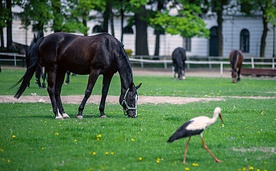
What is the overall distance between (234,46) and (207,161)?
6526 centimetres

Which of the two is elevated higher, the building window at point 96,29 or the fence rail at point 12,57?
the building window at point 96,29

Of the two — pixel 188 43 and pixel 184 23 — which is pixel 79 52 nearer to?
pixel 184 23

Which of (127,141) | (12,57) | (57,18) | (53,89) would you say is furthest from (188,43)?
(127,141)

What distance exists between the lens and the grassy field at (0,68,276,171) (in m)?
11.6

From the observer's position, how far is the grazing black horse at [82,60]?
17.9 metres

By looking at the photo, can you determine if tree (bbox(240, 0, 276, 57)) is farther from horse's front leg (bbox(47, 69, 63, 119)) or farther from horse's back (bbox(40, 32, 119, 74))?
horse's front leg (bbox(47, 69, 63, 119))

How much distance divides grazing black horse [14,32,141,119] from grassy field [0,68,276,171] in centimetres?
55

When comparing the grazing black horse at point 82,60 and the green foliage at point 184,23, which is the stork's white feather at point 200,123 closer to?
the grazing black horse at point 82,60

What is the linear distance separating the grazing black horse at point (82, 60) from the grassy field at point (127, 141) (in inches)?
21.7

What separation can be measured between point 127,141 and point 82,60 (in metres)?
4.49

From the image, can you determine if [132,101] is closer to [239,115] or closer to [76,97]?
[239,115]

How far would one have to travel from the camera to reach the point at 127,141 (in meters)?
13.9

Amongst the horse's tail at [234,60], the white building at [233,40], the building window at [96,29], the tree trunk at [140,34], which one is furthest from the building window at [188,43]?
the horse's tail at [234,60]

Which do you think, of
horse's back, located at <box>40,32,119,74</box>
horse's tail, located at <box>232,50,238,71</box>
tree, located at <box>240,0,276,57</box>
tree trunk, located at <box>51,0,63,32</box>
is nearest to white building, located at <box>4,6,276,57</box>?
tree, located at <box>240,0,276,57</box>
